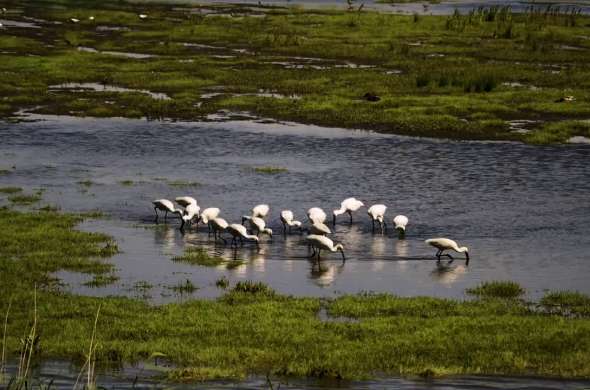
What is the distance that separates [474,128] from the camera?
42094 millimetres

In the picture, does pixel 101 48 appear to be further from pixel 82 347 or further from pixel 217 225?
pixel 82 347

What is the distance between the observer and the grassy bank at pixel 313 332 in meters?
17.3

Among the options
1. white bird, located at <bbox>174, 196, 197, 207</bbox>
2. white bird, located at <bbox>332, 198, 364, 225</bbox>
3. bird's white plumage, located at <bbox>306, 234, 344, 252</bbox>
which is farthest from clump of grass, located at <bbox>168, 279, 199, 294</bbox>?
white bird, located at <bbox>174, 196, 197, 207</bbox>

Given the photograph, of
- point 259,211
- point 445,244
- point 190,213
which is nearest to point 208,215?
point 190,213

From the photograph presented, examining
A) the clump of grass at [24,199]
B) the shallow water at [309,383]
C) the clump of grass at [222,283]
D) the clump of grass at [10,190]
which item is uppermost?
the shallow water at [309,383]

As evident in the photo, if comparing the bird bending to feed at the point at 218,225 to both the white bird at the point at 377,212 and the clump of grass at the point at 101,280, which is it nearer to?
the white bird at the point at 377,212

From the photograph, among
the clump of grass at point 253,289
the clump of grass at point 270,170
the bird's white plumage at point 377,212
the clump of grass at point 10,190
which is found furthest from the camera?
the clump of grass at point 270,170

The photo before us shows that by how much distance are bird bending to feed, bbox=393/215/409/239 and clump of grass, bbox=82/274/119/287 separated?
281 inches

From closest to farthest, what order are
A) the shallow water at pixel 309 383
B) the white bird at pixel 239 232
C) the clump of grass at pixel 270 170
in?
the shallow water at pixel 309 383 < the white bird at pixel 239 232 < the clump of grass at pixel 270 170

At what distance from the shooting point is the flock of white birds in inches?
977

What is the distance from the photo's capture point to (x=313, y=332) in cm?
1888

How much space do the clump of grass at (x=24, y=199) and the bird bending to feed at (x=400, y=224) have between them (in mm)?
9790

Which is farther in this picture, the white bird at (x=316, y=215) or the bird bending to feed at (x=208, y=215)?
the bird bending to feed at (x=208, y=215)

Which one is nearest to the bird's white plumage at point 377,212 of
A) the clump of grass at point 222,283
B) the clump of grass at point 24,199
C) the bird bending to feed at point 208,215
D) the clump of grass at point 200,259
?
the bird bending to feed at point 208,215
